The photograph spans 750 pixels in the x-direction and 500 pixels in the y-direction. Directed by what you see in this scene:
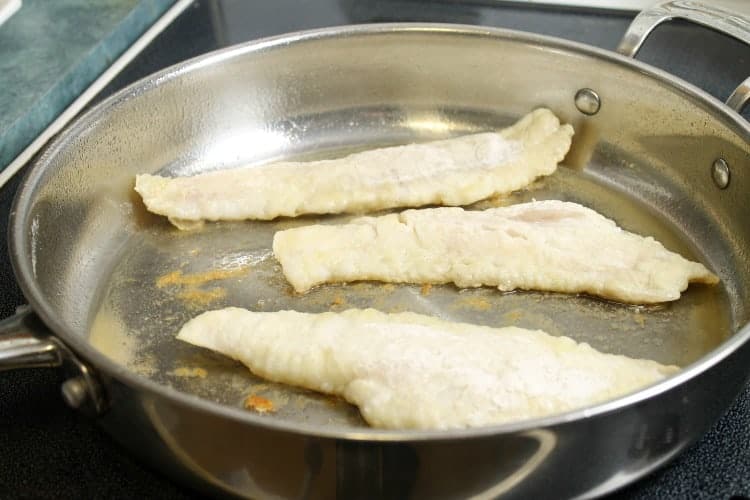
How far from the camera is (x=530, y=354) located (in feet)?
3.93

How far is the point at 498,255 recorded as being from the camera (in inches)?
57.7

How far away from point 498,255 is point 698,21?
0.62 m

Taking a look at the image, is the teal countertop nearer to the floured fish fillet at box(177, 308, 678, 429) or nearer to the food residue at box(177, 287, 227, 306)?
the food residue at box(177, 287, 227, 306)

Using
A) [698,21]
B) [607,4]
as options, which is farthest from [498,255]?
[607,4]

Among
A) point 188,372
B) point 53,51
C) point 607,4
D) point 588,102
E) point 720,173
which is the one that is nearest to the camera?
point 188,372

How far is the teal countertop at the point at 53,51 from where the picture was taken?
1.96 meters

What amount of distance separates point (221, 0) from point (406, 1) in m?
0.53

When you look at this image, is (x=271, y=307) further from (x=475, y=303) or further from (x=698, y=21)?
(x=698, y=21)

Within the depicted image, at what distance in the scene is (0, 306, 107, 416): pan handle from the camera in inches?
41.3

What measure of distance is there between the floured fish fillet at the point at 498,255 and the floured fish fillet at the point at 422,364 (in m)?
0.14

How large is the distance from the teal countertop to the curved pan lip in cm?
43

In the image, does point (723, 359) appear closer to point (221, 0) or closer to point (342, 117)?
point (342, 117)

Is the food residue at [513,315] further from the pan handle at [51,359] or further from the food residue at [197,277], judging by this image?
the pan handle at [51,359]

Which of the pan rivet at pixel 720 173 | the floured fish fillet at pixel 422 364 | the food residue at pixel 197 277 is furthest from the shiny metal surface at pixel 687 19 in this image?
the food residue at pixel 197 277
